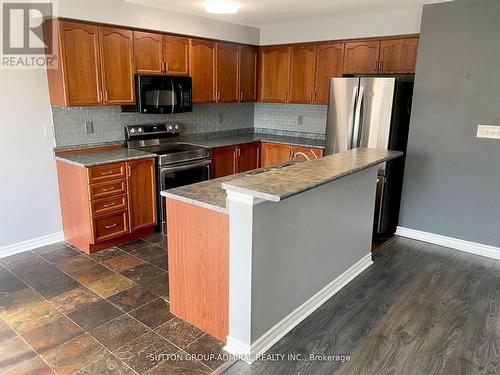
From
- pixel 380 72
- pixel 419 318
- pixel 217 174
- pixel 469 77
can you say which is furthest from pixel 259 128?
pixel 419 318

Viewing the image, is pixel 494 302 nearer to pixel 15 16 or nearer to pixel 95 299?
pixel 95 299

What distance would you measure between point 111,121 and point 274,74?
2.36 metres

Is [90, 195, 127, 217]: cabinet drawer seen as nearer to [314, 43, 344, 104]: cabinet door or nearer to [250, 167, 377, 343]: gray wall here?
[250, 167, 377, 343]: gray wall

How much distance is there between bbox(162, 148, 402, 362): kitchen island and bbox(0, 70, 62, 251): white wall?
1.96 metres

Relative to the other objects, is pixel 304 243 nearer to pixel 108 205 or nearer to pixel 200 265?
pixel 200 265

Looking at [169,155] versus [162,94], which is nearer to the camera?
[169,155]

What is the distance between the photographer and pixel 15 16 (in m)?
3.29

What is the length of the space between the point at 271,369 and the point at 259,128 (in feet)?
14.2

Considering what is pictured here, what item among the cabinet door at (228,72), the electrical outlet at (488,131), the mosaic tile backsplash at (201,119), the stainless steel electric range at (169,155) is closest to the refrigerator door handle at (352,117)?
the electrical outlet at (488,131)

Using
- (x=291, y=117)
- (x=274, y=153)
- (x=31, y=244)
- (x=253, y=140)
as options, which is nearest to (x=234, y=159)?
(x=253, y=140)

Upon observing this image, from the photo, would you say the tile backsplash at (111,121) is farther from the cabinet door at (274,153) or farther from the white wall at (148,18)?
the white wall at (148,18)

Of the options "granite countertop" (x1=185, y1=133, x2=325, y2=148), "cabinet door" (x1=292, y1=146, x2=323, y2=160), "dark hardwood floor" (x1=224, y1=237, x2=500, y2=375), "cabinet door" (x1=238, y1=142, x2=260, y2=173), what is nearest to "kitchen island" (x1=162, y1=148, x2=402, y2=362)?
"dark hardwood floor" (x1=224, y1=237, x2=500, y2=375)

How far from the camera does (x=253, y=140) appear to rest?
17.1ft

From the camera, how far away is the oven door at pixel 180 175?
4094mm
